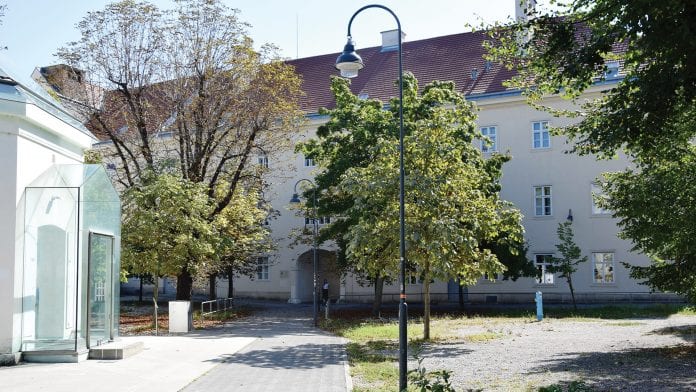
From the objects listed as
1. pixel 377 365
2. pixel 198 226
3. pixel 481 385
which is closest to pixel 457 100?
pixel 198 226

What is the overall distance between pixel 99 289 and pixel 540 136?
95.3ft

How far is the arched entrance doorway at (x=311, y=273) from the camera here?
45562mm

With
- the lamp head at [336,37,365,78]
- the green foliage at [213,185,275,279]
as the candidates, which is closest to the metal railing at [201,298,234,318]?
the green foliage at [213,185,275,279]

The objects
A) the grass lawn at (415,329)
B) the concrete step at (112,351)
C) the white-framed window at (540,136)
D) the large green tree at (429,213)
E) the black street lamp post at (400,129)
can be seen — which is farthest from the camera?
the white-framed window at (540,136)

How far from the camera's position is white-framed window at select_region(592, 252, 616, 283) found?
122 feet

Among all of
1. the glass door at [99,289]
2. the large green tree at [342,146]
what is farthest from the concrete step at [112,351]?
the large green tree at [342,146]

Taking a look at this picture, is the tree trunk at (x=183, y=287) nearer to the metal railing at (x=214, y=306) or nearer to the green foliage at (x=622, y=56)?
the metal railing at (x=214, y=306)

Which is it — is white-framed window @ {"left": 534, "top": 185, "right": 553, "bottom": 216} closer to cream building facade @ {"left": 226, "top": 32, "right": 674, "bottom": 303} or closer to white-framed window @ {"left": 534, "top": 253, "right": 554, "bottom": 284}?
cream building facade @ {"left": 226, "top": 32, "right": 674, "bottom": 303}

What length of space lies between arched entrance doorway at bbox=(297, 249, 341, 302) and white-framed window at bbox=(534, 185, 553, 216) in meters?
13.5

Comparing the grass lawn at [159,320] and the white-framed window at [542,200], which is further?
the white-framed window at [542,200]

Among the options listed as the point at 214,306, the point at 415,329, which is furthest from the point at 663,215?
the point at 214,306

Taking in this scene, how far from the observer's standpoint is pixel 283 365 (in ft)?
49.2

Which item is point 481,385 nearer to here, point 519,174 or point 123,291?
point 519,174

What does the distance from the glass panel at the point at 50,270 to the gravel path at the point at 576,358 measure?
303 inches
